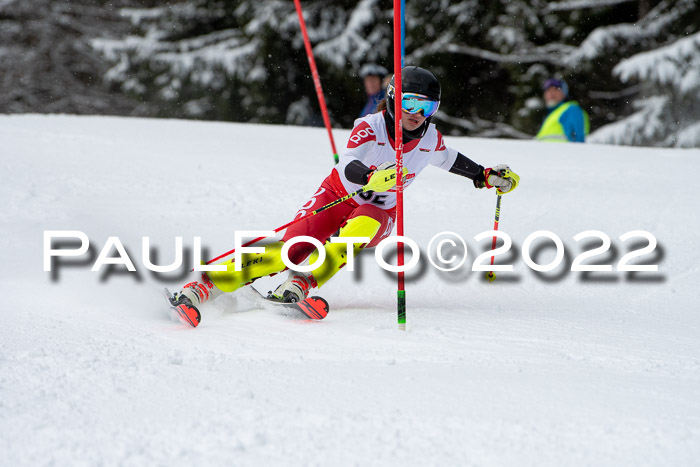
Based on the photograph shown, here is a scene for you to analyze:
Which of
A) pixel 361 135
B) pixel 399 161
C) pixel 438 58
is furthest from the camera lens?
pixel 438 58

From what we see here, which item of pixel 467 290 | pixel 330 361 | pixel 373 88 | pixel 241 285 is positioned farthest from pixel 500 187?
pixel 373 88

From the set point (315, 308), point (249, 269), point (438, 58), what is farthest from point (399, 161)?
point (438, 58)

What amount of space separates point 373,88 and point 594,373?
5.44 meters

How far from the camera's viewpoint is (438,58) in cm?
1501

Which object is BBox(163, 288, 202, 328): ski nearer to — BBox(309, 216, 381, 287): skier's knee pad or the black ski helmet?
BBox(309, 216, 381, 287): skier's knee pad

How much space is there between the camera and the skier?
3.42 m

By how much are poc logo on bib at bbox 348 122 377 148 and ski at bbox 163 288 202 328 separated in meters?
1.09

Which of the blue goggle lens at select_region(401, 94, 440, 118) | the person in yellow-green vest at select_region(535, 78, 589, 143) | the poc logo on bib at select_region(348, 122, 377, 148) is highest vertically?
the person in yellow-green vest at select_region(535, 78, 589, 143)

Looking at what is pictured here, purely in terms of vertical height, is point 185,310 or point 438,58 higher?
point 438,58

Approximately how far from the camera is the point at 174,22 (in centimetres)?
1720

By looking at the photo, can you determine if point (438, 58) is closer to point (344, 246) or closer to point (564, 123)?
point (564, 123)

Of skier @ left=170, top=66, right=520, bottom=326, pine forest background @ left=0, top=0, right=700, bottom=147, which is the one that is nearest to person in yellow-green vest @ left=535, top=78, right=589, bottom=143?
pine forest background @ left=0, top=0, right=700, bottom=147

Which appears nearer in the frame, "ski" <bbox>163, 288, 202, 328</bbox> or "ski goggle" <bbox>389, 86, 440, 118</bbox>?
"ski" <bbox>163, 288, 202, 328</bbox>

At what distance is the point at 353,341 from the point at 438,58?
1298cm
